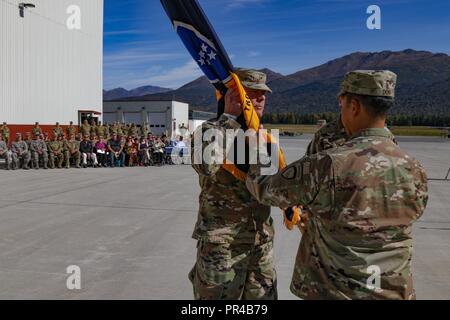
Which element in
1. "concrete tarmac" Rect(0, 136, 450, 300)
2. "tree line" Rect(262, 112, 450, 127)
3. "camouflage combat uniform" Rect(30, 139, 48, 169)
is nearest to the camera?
"concrete tarmac" Rect(0, 136, 450, 300)

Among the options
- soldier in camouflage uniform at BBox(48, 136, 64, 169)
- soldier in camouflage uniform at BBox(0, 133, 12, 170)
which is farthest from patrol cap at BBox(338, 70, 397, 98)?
soldier in camouflage uniform at BBox(48, 136, 64, 169)

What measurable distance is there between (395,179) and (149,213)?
7315mm

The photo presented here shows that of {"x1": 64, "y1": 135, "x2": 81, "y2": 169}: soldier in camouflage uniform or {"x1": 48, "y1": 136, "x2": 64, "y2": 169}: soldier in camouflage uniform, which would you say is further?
{"x1": 64, "y1": 135, "x2": 81, "y2": 169}: soldier in camouflage uniform

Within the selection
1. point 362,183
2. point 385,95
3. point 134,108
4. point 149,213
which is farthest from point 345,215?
point 134,108

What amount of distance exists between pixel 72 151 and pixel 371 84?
707 inches

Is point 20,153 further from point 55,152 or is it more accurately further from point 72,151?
point 72,151

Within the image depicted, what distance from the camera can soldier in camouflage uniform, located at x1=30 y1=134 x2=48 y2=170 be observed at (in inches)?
696

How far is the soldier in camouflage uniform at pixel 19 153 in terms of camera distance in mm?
17312

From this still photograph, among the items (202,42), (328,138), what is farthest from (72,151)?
(328,138)

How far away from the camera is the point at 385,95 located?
207 cm

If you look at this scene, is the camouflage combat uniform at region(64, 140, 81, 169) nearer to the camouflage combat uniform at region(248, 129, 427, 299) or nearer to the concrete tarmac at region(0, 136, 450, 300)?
the concrete tarmac at region(0, 136, 450, 300)

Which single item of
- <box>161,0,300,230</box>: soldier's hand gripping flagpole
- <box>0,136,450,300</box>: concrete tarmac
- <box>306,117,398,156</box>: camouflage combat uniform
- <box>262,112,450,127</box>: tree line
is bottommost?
<box>0,136,450,300</box>: concrete tarmac

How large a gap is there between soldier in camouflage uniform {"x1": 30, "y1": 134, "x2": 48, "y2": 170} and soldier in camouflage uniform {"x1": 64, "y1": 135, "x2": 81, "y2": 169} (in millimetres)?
805

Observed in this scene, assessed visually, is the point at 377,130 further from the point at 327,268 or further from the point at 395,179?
the point at 327,268
